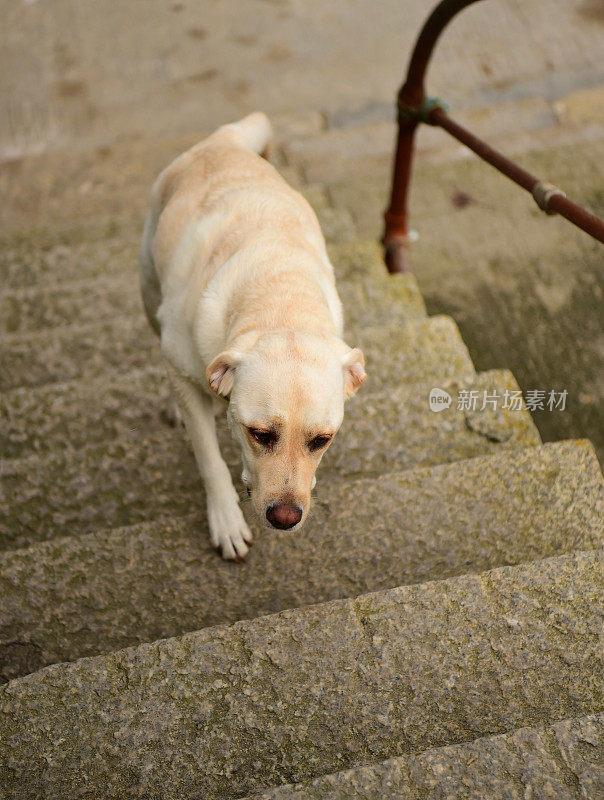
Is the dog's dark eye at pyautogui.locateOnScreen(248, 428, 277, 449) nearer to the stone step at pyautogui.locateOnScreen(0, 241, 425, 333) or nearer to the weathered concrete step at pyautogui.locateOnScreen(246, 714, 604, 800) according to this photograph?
the weathered concrete step at pyautogui.locateOnScreen(246, 714, 604, 800)

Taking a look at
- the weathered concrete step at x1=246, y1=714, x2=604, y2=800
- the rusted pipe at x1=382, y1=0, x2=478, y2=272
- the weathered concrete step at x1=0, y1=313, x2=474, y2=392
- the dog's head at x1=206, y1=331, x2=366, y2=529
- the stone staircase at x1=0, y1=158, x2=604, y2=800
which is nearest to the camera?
the weathered concrete step at x1=246, y1=714, x2=604, y2=800

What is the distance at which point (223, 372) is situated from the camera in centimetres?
223

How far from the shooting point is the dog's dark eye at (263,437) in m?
2.15

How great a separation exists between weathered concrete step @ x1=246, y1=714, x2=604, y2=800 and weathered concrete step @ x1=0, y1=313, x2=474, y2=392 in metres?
1.94

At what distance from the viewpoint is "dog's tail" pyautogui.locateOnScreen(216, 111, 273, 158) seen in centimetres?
356

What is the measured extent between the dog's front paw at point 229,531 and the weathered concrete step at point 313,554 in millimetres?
38

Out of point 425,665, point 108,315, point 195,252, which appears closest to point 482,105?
point 108,315

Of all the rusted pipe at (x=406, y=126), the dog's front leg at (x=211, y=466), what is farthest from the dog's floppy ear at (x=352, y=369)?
the rusted pipe at (x=406, y=126)

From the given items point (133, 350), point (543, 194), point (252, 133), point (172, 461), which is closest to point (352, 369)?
point (543, 194)

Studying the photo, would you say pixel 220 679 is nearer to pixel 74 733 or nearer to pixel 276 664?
pixel 276 664

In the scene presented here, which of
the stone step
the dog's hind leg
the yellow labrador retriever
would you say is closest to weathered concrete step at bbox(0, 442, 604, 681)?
the yellow labrador retriever

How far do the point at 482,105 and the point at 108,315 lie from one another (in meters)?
4.37

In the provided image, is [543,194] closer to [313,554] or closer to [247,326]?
[247,326]

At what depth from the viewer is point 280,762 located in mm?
1800
